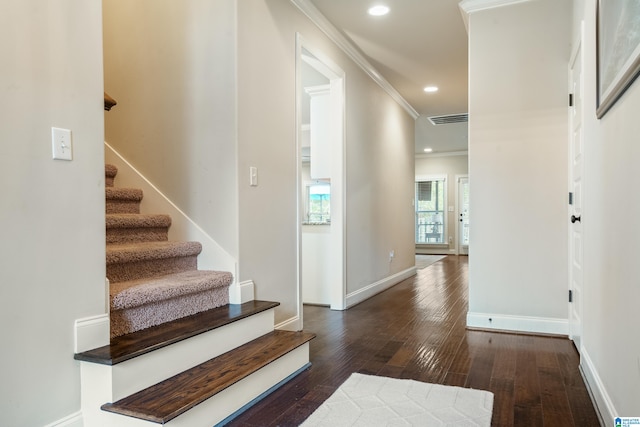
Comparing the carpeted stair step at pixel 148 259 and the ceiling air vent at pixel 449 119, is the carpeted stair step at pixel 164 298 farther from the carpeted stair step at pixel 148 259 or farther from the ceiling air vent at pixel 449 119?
the ceiling air vent at pixel 449 119

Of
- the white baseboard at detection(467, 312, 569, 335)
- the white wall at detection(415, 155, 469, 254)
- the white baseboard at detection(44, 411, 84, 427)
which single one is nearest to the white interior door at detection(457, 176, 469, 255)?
the white wall at detection(415, 155, 469, 254)

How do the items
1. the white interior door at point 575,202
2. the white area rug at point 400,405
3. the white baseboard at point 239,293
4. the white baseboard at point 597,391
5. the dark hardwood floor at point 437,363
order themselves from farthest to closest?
the white interior door at point 575,202
the white baseboard at point 239,293
the dark hardwood floor at point 437,363
the white area rug at point 400,405
the white baseboard at point 597,391

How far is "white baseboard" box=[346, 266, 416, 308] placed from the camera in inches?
173

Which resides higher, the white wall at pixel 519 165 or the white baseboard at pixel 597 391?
the white wall at pixel 519 165

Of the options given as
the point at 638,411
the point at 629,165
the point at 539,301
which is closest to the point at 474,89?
the point at 539,301

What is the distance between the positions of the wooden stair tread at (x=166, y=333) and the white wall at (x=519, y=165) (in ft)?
6.32

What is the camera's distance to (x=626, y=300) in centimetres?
150

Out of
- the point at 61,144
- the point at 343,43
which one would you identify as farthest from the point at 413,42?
the point at 61,144

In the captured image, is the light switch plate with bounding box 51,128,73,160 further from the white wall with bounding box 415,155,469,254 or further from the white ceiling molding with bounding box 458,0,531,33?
the white wall with bounding box 415,155,469,254

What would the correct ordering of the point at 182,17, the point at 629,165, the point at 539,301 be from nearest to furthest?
1. the point at 629,165
2. the point at 182,17
3. the point at 539,301

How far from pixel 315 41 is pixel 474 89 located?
1.40m

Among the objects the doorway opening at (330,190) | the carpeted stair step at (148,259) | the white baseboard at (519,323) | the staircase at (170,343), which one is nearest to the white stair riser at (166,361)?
the staircase at (170,343)

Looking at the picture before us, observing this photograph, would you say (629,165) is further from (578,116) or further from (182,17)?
(182,17)

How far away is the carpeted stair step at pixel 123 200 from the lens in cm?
271
